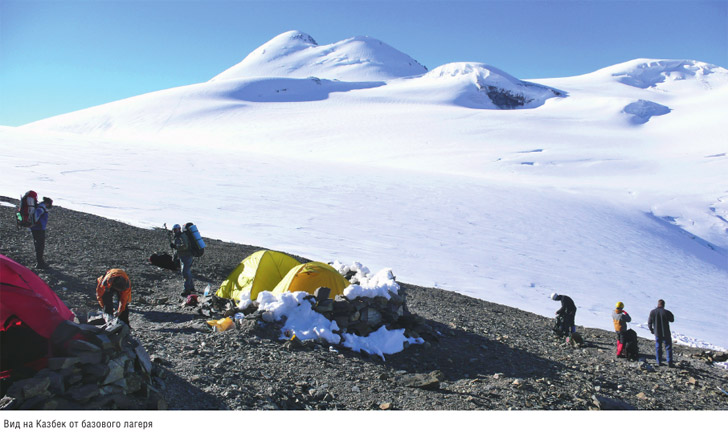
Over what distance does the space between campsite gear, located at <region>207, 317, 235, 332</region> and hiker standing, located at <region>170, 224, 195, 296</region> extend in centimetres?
239

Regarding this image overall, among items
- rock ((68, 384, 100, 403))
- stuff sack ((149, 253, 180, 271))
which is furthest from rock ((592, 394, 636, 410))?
stuff sack ((149, 253, 180, 271))

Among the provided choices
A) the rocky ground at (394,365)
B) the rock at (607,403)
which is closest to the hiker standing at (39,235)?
the rocky ground at (394,365)

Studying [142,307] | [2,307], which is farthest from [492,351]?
[2,307]

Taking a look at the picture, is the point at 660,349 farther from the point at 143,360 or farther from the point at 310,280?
the point at 143,360

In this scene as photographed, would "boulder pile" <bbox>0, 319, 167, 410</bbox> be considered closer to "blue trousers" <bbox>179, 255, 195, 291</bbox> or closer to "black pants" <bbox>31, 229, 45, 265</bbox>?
"blue trousers" <bbox>179, 255, 195, 291</bbox>

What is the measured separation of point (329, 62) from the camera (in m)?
157

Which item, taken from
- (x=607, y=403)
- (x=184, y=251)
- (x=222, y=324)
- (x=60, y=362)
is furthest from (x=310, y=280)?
(x=607, y=403)

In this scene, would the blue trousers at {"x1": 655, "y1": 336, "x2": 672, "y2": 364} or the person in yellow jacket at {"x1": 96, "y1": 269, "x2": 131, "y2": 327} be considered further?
the blue trousers at {"x1": 655, "y1": 336, "x2": 672, "y2": 364}

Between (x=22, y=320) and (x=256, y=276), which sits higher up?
(x=22, y=320)

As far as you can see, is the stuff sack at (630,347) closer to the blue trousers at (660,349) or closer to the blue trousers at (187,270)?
the blue trousers at (660,349)

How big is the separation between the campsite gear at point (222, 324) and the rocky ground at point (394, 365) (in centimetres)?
17

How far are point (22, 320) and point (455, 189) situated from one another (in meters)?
27.8

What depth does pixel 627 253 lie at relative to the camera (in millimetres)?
21672

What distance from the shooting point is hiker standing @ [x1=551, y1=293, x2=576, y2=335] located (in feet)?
32.7
